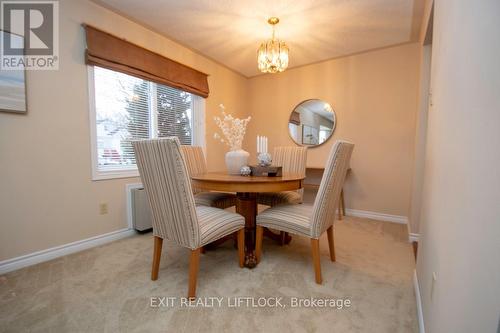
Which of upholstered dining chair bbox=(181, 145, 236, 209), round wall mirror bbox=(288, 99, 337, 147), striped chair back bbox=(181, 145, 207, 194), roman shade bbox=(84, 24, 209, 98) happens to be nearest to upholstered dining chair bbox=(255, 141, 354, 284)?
upholstered dining chair bbox=(181, 145, 236, 209)

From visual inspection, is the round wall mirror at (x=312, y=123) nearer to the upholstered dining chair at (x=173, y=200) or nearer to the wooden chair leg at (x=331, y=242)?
the wooden chair leg at (x=331, y=242)

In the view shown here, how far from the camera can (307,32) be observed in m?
2.67

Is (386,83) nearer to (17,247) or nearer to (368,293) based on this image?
(368,293)

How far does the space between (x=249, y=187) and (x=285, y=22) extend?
1.95m

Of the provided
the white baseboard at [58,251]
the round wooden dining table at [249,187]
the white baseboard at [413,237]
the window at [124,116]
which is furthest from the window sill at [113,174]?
the white baseboard at [413,237]

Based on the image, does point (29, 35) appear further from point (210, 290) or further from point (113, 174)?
point (210, 290)

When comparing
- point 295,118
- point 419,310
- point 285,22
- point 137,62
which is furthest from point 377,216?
point 137,62

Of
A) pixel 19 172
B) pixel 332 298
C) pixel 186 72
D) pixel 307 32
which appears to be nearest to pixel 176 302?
pixel 332 298

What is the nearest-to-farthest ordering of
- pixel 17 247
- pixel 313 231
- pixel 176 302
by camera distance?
pixel 176 302 → pixel 313 231 → pixel 17 247

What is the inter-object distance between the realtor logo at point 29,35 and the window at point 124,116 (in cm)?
34

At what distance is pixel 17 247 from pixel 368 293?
267 cm

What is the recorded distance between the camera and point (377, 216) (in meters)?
3.18

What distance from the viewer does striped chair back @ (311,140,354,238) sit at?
1.47 m

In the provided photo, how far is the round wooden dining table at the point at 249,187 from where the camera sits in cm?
A: 169
